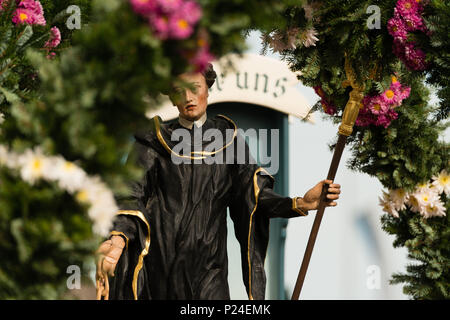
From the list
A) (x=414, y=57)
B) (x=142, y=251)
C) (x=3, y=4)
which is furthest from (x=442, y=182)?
(x=3, y=4)

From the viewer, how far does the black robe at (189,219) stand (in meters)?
4.11

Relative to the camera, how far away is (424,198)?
207 inches

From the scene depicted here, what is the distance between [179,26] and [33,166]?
28.6 inches

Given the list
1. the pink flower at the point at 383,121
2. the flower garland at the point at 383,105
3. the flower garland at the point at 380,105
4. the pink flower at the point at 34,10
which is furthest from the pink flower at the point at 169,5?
the pink flower at the point at 383,121

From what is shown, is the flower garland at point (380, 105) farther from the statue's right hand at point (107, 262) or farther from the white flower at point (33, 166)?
the white flower at point (33, 166)

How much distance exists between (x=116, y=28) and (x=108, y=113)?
31 centimetres

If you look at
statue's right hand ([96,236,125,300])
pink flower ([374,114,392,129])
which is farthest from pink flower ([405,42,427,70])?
statue's right hand ([96,236,125,300])

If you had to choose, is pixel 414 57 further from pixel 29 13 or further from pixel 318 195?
pixel 29 13

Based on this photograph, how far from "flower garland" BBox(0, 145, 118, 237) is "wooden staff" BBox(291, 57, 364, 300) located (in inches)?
70.4

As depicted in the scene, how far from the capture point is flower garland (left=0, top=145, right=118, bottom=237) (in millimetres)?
2648

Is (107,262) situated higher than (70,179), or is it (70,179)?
(107,262)

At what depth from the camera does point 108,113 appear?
107 inches
